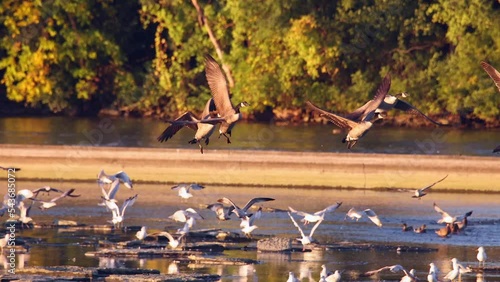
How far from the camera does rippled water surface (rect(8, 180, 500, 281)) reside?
19.4m

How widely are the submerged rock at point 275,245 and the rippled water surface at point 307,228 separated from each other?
0.17 meters

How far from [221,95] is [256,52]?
22.3 metres

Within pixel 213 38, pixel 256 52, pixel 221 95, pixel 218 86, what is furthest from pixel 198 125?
pixel 213 38

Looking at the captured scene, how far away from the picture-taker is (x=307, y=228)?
2358cm

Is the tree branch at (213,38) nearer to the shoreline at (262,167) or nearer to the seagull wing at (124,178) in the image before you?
the shoreline at (262,167)

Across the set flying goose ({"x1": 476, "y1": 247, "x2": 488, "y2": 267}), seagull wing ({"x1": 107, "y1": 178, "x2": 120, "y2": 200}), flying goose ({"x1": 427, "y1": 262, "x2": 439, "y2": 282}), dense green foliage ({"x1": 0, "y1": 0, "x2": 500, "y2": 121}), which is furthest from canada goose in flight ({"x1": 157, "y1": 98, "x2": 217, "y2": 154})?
dense green foliage ({"x1": 0, "y1": 0, "x2": 500, "y2": 121})

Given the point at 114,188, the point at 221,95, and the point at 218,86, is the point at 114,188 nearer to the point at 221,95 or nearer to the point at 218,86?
the point at 221,95

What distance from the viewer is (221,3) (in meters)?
43.5

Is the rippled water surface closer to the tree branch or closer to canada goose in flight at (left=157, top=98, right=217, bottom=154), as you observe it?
canada goose in flight at (left=157, top=98, right=217, bottom=154)

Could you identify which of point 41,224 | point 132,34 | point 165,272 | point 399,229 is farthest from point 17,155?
point 132,34

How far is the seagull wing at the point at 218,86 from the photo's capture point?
19.8 meters

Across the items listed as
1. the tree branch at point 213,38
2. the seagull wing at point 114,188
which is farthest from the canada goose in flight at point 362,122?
the tree branch at point 213,38

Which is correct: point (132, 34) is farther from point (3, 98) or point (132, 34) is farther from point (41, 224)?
point (41, 224)

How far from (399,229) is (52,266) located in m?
6.56
